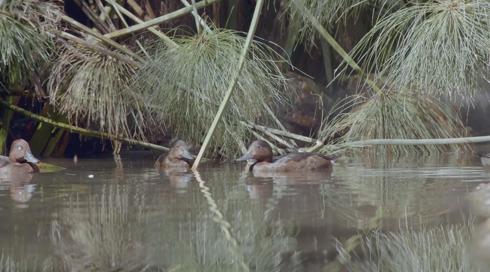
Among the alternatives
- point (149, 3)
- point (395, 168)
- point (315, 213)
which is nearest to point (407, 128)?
point (395, 168)

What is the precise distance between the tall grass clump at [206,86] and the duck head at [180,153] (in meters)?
0.15

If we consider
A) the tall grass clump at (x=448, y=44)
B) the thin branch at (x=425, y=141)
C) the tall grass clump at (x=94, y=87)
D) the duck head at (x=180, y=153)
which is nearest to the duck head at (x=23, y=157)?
the tall grass clump at (x=94, y=87)

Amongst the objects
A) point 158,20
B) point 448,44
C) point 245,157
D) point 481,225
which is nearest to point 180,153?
point 245,157

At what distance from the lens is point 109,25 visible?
12.9 metres

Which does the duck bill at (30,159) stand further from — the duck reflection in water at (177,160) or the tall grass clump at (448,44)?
the tall grass clump at (448,44)

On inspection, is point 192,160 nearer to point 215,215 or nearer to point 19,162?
point 19,162

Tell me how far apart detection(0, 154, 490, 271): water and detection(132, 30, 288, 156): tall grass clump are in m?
0.74

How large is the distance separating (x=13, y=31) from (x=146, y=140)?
2581 mm

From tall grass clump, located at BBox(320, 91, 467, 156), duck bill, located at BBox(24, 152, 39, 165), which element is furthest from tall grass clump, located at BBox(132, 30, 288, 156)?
duck bill, located at BBox(24, 152, 39, 165)

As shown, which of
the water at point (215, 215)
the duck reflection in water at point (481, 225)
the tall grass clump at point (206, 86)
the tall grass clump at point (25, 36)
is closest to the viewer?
the duck reflection in water at point (481, 225)

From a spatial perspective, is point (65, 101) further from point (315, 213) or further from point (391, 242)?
point (391, 242)

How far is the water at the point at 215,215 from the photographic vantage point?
18.0 feet

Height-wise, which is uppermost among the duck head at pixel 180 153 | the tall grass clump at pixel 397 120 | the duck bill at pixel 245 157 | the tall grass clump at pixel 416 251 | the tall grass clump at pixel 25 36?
the tall grass clump at pixel 25 36

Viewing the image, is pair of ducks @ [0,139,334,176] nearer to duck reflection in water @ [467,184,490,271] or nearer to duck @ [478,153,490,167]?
duck @ [478,153,490,167]
